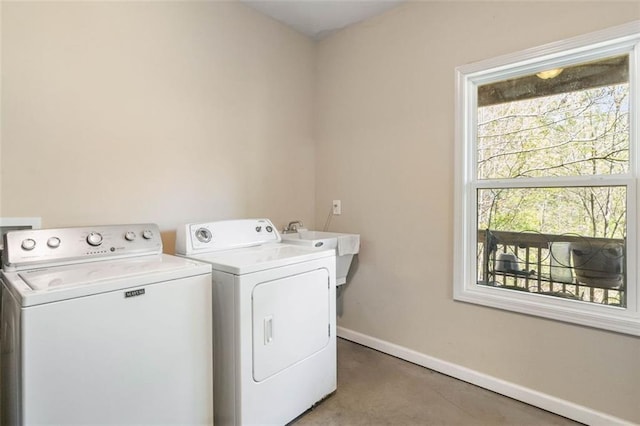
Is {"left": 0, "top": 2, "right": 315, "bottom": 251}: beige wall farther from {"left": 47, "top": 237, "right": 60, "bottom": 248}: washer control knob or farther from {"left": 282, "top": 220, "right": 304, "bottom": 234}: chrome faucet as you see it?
{"left": 47, "top": 237, "right": 60, "bottom": 248}: washer control knob

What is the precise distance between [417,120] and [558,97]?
2.62 ft

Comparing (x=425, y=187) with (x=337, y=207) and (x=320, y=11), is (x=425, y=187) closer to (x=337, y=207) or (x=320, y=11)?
(x=337, y=207)

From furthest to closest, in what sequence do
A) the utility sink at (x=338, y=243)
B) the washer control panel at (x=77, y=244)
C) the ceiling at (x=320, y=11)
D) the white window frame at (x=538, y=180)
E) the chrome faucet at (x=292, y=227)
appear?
the chrome faucet at (x=292, y=227), the ceiling at (x=320, y=11), the utility sink at (x=338, y=243), the white window frame at (x=538, y=180), the washer control panel at (x=77, y=244)

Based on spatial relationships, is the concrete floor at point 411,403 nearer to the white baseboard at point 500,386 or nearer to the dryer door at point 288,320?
the white baseboard at point 500,386

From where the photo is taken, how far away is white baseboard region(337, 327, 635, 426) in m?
1.70

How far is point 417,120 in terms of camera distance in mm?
2307

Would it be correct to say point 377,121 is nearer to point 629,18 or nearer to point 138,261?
point 629,18

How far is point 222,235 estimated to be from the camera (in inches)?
78.1

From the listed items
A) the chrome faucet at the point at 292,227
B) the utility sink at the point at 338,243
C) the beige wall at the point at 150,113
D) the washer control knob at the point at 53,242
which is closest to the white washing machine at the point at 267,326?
the utility sink at the point at 338,243

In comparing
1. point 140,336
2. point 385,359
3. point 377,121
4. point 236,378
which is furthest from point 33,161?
point 385,359

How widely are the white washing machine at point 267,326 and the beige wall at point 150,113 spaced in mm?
434

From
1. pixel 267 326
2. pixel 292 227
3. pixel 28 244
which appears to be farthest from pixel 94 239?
pixel 292 227

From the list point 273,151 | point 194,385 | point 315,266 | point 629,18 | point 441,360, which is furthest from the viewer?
point 273,151

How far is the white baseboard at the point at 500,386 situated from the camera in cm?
170
